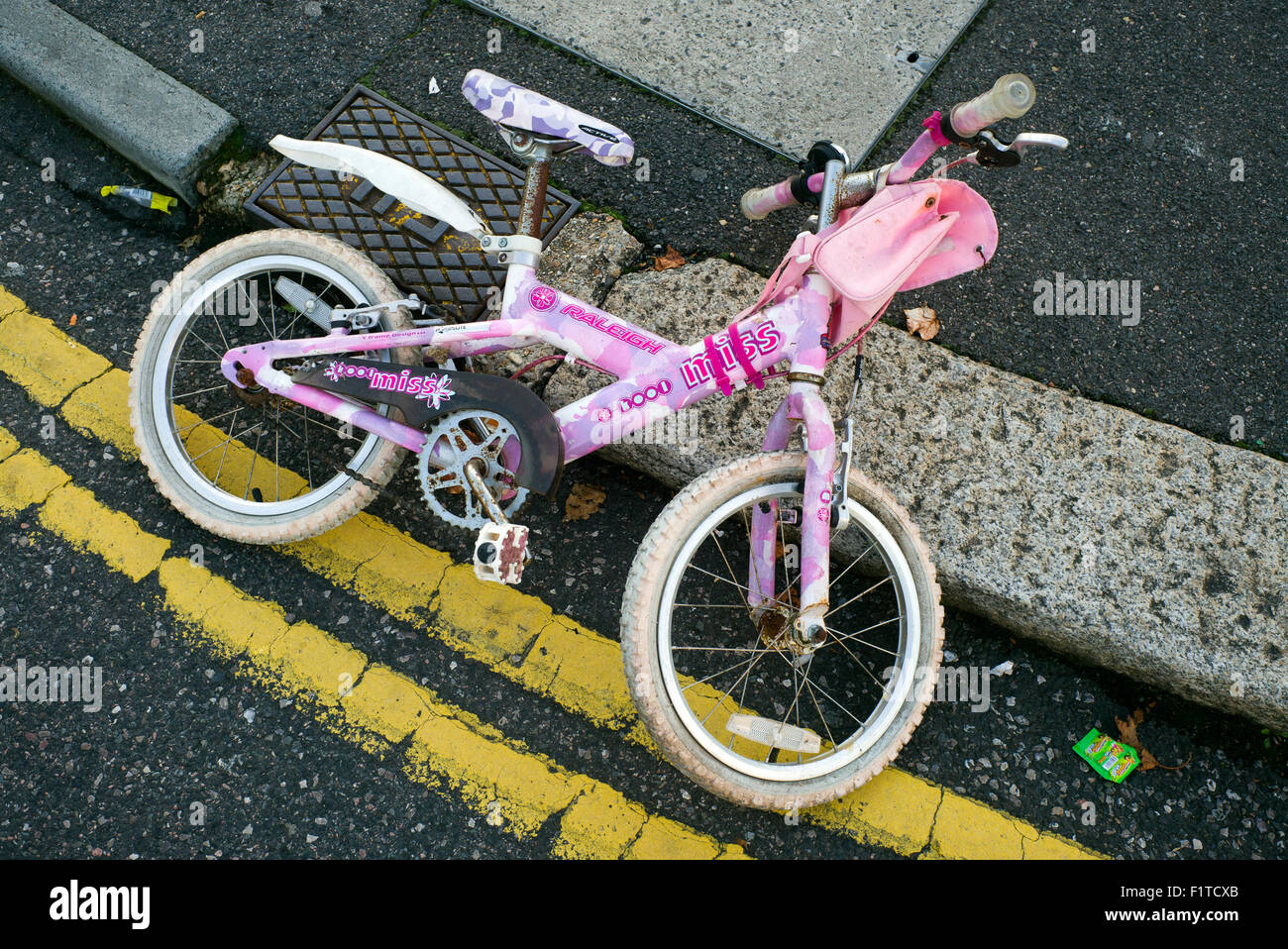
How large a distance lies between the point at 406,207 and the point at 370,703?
173 cm

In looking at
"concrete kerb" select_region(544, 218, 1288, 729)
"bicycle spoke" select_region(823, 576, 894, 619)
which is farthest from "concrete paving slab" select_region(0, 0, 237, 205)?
"bicycle spoke" select_region(823, 576, 894, 619)

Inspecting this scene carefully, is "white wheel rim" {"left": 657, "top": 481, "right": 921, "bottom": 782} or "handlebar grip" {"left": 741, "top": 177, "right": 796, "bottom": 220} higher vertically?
"handlebar grip" {"left": 741, "top": 177, "right": 796, "bottom": 220}

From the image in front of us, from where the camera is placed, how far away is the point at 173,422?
8.72ft

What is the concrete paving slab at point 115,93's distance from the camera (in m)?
3.20

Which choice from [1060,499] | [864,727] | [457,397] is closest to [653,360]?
[457,397]

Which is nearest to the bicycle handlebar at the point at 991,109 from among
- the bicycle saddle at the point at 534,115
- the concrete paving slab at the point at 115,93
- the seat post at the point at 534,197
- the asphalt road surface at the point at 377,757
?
the bicycle saddle at the point at 534,115

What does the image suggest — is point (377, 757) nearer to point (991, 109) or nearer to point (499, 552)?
point (499, 552)

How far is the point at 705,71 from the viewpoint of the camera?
3.44 meters

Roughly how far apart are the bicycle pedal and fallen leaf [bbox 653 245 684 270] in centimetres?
131

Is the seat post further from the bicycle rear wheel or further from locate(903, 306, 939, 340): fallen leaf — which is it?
locate(903, 306, 939, 340): fallen leaf

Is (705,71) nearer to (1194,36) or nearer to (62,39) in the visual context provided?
(1194,36)

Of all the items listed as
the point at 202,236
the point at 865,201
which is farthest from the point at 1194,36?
the point at 202,236

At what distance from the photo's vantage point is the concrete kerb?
2537 mm

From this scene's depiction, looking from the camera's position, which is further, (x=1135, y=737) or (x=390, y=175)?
(x=1135, y=737)
